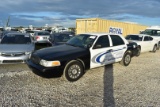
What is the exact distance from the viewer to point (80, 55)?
598cm

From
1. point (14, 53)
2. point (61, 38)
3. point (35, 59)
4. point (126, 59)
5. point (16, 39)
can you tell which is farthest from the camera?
point (61, 38)

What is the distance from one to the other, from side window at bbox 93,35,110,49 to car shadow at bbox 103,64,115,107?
1109 mm

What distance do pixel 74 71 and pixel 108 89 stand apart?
130 cm

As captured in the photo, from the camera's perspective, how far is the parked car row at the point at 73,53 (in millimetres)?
5613

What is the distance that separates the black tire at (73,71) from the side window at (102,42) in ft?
3.39

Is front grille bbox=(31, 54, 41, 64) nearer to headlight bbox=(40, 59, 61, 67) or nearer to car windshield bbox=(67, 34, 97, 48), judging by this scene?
headlight bbox=(40, 59, 61, 67)

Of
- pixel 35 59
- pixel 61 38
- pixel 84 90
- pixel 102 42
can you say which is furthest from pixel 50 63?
pixel 61 38

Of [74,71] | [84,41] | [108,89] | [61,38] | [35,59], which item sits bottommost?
[108,89]

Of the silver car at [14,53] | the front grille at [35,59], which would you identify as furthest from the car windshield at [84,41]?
the silver car at [14,53]

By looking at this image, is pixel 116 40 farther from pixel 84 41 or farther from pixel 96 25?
pixel 96 25

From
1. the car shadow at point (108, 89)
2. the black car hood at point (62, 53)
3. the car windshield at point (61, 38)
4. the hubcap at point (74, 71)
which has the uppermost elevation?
the car windshield at point (61, 38)

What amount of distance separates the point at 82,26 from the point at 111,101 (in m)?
14.2

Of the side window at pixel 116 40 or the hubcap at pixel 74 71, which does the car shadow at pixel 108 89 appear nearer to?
the hubcap at pixel 74 71

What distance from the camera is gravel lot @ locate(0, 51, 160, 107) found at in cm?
432
